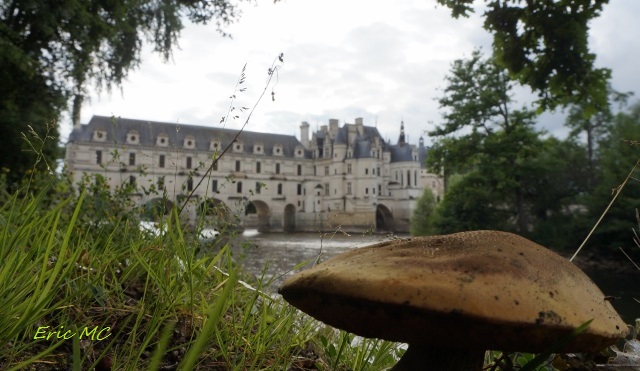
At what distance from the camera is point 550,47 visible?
150 inches

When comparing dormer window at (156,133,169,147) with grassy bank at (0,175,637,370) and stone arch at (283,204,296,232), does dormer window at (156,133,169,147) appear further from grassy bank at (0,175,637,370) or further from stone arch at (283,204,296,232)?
grassy bank at (0,175,637,370)

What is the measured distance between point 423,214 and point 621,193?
45.8 feet

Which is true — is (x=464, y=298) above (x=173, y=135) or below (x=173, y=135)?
below

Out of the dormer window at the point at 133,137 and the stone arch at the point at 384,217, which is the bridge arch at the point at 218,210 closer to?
the dormer window at the point at 133,137

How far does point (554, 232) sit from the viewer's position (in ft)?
63.4

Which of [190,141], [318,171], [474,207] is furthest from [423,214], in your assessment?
[318,171]

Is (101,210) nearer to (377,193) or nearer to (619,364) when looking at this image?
(619,364)

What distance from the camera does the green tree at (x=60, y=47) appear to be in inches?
292

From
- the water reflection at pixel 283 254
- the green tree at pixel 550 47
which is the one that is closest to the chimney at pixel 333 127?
the water reflection at pixel 283 254

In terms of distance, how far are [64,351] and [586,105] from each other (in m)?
4.11

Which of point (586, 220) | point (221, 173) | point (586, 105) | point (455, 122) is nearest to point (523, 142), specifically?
point (455, 122)

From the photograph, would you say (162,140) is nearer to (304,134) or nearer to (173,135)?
(173,135)

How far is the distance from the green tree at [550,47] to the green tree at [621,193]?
1164 centimetres

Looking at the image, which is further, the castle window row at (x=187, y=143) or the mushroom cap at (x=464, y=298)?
the castle window row at (x=187, y=143)
